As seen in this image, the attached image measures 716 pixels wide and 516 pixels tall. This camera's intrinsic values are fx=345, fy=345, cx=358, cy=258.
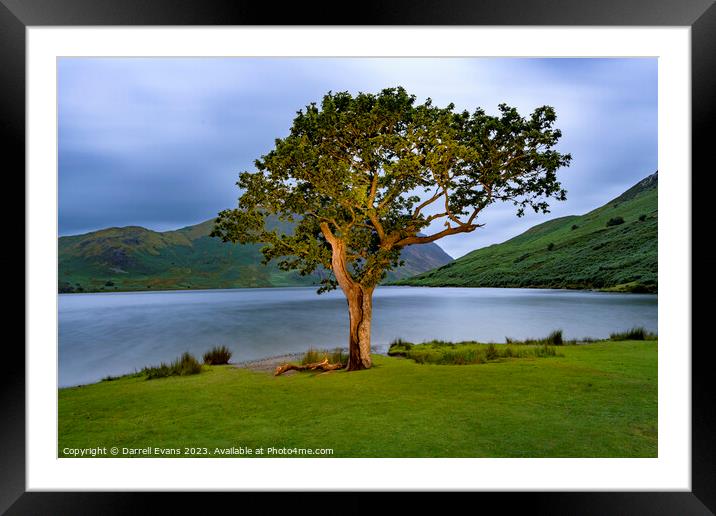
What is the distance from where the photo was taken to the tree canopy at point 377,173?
561 centimetres

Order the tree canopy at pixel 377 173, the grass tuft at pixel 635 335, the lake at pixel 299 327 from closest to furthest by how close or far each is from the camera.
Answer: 1. the tree canopy at pixel 377 173
2. the grass tuft at pixel 635 335
3. the lake at pixel 299 327

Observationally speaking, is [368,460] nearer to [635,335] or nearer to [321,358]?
[321,358]

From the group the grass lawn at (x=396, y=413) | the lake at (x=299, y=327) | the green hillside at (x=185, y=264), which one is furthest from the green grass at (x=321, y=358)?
the green hillside at (x=185, y=264)

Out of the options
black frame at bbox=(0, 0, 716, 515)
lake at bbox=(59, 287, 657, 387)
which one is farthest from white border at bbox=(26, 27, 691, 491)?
lake at bbox=(59, 287, 657, 387)

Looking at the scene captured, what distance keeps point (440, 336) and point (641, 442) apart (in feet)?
21.7

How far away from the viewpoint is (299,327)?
13445 millimetres

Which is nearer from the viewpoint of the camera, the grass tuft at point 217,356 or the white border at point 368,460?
the white border at point 368,460
